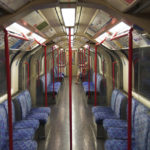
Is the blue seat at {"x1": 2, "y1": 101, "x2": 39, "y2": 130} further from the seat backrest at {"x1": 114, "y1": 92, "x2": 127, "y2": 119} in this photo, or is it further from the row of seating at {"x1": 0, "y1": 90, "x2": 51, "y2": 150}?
the seat backrest at {"x1": 114, "y1": 92, "x2": 127, "y2": 119}

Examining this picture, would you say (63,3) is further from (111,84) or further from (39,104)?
(39,104)

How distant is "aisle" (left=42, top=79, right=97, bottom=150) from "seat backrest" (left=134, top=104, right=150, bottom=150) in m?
1.19

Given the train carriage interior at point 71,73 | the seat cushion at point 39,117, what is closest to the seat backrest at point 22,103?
the train carriage interior at point 71,73

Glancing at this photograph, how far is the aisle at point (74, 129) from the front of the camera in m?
3.81

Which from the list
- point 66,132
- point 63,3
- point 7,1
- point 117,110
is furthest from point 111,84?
point 7,1

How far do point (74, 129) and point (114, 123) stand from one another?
134 cm

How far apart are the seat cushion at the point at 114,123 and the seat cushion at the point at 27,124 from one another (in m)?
1.33

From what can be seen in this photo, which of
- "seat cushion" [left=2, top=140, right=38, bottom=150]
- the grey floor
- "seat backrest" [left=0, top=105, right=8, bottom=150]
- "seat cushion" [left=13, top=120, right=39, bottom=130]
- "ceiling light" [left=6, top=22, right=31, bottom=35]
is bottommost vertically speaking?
the grey floor

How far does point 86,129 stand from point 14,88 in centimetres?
203

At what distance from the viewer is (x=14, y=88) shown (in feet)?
15.0

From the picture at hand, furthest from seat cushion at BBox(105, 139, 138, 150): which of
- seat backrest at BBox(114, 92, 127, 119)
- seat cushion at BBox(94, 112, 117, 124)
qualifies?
seat cushion at BBox(94, 112, 117, 124)

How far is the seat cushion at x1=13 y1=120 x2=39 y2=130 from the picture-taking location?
11.8ft

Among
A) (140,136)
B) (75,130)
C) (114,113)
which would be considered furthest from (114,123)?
(75,130)

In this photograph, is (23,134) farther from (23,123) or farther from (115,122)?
(115,122)
